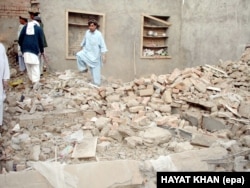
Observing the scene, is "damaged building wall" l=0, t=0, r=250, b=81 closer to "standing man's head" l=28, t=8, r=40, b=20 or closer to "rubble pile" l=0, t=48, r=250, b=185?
"standing man's head" l=28, t=8, r=40, b=20

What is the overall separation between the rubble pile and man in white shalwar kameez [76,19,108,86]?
0.38 meters

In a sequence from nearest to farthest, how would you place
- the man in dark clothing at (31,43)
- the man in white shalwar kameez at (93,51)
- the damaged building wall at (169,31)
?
1. the man in dark clothing at (31,43)
2. the man in white shalwar kameez at (93,51)
3. the damaged building wall at (169,31)

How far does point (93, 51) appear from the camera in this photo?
6.95 metres

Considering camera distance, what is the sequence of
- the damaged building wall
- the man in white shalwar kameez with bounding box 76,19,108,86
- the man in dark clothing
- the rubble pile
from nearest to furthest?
the rubble pile < the man in dark clothing < the man in white shalwar kameez with bounding box 76,19,108,86 < the damaged building wall

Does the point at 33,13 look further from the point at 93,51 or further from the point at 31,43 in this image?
the point at 93,51

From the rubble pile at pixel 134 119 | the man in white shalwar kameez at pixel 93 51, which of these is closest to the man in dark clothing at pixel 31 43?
the rubble pile at pixel 134 119

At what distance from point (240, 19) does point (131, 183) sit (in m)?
7.06

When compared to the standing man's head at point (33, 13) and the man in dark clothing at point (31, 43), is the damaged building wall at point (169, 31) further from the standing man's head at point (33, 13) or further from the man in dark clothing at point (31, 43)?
the man in dark clothing at point (31, 43)

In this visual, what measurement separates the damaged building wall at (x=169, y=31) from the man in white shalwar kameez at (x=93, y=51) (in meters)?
2.34

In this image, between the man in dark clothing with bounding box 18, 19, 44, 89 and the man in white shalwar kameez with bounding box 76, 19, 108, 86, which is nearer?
the man in dark clothing with bounding box 18, 19, 44, 89

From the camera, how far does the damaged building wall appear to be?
9.01 meters

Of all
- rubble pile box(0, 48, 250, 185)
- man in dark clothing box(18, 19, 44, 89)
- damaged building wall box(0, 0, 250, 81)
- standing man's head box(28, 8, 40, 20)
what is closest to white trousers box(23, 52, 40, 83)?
man in dark clothing box(18, 19, 44, 89)

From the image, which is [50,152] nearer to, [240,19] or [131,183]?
[131,183]

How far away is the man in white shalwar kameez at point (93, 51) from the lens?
6836 millimetres
